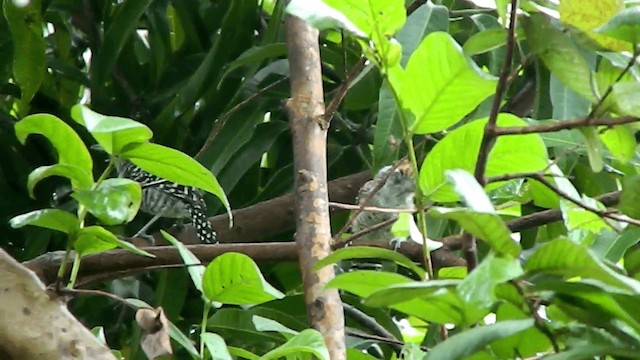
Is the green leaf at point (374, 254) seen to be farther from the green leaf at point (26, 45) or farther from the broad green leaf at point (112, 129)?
the green leaf at point (26, 45)

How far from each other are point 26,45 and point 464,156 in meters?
0.81

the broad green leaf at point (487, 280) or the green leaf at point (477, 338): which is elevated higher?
the broad green leaf at point (487, 280)

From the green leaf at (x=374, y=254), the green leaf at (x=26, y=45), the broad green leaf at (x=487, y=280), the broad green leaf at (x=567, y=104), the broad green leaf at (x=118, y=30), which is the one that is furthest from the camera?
the broad green leaf at (x=118, y=30)

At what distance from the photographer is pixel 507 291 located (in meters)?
0.42

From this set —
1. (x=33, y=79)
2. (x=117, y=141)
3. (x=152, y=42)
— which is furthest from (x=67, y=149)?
(x=152, y=42)

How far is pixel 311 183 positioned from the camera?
27.9 inches

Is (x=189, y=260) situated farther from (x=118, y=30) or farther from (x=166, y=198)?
(x=166, y=198)

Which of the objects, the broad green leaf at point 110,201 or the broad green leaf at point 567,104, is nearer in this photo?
the broad green leaf at point 110,201

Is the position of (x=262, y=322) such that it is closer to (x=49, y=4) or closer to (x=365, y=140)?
(x=365, y=140)

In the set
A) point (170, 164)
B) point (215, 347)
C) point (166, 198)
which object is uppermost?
point (170, 164)

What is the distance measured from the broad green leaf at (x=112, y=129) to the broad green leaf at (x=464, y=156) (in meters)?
0.16

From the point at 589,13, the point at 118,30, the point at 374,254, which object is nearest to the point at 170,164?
the point at 374,254

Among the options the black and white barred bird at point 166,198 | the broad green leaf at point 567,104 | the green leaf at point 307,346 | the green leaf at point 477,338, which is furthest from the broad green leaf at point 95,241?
the black and white barred bird at point 166,198

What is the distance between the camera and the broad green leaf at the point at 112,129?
Result: 0.48 metres
